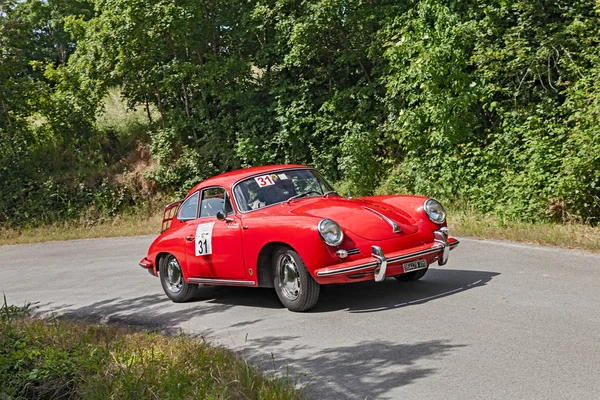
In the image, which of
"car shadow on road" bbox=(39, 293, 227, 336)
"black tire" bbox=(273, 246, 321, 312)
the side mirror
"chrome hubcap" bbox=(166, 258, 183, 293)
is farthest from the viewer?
"chrome hubcap" bbox=(166, 258, 183, 293)

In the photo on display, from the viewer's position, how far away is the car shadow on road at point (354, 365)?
524cm

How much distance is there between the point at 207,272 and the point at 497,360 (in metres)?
4.43

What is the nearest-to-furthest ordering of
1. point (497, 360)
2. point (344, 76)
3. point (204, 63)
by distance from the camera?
point (497, 360)
point (344, 76)
point (204, 63)

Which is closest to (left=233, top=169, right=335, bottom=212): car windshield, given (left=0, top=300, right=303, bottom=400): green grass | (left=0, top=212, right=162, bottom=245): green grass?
(left=0, top=300, right=303, bottom=400): green grass

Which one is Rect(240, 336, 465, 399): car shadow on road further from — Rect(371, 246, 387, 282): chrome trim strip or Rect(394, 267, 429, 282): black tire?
Rect(394, 267, 429, 282): black tire

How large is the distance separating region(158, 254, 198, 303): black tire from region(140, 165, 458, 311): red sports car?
0.6 inches

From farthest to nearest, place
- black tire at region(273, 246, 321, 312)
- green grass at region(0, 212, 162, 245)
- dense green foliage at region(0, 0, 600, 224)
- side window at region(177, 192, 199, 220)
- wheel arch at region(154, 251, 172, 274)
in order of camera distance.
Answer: green grass at region(0, 212, 162, 245) < dense green foliage at region(0, 0, 600, 224) < wheel arch at region(154, 251, 172, 274) < side window at region(177, 192, 199, 220) < black tire at region(273, 246, 321, 312)

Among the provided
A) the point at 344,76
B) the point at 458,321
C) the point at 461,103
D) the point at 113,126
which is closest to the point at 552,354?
the point at 458,321

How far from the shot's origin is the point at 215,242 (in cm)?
870

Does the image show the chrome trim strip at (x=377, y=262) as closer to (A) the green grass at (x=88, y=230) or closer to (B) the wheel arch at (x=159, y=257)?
(B) the wheel arch at (x=159, y=257)

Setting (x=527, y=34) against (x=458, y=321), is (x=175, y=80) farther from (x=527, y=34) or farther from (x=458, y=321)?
(x=458, y=321)

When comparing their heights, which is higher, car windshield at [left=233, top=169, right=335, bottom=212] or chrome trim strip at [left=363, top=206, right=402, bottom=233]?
car windshield at [left=233, top=169, right=335, bottom=212]

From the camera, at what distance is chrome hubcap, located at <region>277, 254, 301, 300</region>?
778 centimetres

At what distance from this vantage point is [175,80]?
23.0 metres
